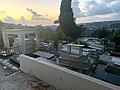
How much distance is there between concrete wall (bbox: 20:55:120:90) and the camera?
331cm

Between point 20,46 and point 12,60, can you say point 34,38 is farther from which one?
point 12,60

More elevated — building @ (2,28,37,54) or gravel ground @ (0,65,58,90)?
building @ (2,28,37,54)

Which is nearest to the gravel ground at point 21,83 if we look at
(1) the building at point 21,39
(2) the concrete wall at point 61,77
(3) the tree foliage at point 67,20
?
(2) the concrete wall at point 61,77

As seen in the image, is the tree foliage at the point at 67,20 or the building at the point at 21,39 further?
the tree foliage at the point at 67,20

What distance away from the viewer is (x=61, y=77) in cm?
399

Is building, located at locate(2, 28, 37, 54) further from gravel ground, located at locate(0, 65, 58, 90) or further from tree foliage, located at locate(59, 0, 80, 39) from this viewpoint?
tree foliage, located at locate(59, 0, 80, 39)

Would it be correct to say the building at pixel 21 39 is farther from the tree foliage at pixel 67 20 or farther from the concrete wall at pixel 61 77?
the tree foliage at pixel 67 20

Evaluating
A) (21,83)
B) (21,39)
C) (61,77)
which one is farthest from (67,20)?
(61,77)

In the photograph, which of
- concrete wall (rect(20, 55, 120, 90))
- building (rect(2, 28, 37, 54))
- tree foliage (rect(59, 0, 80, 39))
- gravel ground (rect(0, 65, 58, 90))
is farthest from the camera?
tree foliage (rect(59, 0, 80, 39))

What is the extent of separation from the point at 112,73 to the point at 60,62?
11.1 ft

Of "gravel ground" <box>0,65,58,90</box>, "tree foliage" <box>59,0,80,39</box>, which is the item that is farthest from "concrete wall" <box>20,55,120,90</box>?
"tree foliage" <box>59,0,80,39</box>

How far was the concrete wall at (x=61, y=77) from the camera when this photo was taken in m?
3.31

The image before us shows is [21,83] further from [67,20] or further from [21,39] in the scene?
[67,20]

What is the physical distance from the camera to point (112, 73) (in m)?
8.25
